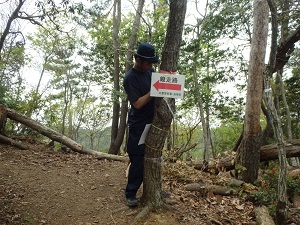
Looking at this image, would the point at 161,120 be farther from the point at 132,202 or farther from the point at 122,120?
the point at 122,120

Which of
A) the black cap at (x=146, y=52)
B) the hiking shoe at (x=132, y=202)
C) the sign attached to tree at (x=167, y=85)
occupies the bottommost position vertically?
the hiking shoe at (x=132, y=202)

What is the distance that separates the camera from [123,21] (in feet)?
50.4

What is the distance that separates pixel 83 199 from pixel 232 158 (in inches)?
145

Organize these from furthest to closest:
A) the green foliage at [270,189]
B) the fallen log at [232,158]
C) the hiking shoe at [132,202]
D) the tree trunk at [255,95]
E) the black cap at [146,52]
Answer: the fallen log at [232,158] → the tree trunk at [255,95] → the green foliage at [270,189] → the hiking shoe at [132,202] → the black cap at [146,52]

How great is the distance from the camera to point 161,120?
322cm

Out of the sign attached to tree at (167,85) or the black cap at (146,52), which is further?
the black cap at (146,52)

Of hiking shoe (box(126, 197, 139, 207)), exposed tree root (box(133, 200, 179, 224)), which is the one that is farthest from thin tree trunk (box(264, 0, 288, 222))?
hiking shoe (box(126, 197, 139, 207))

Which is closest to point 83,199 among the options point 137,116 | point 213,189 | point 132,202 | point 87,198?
point 87,198

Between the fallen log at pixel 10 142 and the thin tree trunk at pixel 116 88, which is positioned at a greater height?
the thin tree trunk at pixel 116 88

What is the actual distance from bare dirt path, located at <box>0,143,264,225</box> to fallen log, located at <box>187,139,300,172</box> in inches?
32.5

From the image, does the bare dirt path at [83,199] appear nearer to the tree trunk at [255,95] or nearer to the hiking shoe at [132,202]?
the hiking shoe at [132,202]

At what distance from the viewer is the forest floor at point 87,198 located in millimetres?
3188

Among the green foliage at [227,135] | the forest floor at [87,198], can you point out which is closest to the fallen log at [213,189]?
the forest floor at [87,198]

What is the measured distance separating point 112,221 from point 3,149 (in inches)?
172
